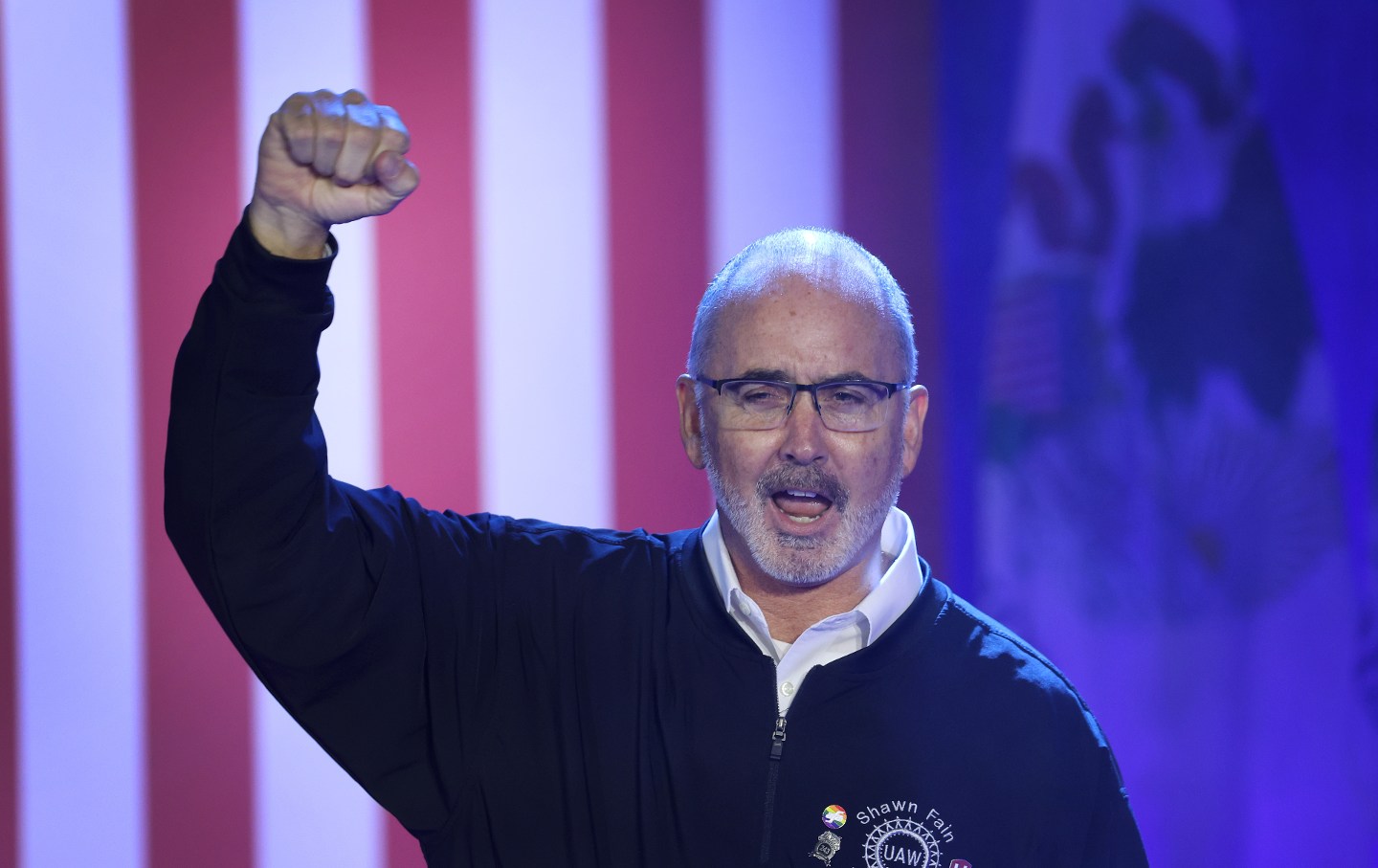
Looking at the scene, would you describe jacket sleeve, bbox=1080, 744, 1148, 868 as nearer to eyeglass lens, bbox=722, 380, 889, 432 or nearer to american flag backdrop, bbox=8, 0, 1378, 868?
eyeglass lens, bbox=722, 380, 889, 432

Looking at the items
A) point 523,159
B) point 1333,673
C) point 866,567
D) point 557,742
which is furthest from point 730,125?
point 1333,673

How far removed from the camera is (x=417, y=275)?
2.02m

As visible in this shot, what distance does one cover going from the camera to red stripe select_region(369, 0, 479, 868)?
79.3 inches

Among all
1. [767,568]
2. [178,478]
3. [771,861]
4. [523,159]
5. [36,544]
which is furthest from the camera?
[523,159]

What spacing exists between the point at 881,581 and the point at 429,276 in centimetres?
98

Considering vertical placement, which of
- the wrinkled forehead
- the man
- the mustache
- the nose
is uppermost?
the wrinkled forehead

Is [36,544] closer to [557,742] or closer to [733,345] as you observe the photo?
[557,742]

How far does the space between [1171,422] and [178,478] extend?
5.76ft

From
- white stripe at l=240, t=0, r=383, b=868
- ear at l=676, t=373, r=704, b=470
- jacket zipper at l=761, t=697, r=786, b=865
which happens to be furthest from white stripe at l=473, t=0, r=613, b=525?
jacket zipper at l=761, t=697, r=786, b=865

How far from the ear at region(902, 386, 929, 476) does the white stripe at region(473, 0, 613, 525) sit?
66 cm

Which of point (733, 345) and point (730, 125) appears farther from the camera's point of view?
point (730, 125)

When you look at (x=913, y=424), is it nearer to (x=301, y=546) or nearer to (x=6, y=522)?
(x=301, y=546)

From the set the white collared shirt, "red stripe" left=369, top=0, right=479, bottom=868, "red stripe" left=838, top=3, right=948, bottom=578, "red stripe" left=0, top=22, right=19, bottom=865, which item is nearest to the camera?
the white collared shirt

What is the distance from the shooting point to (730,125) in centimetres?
211
